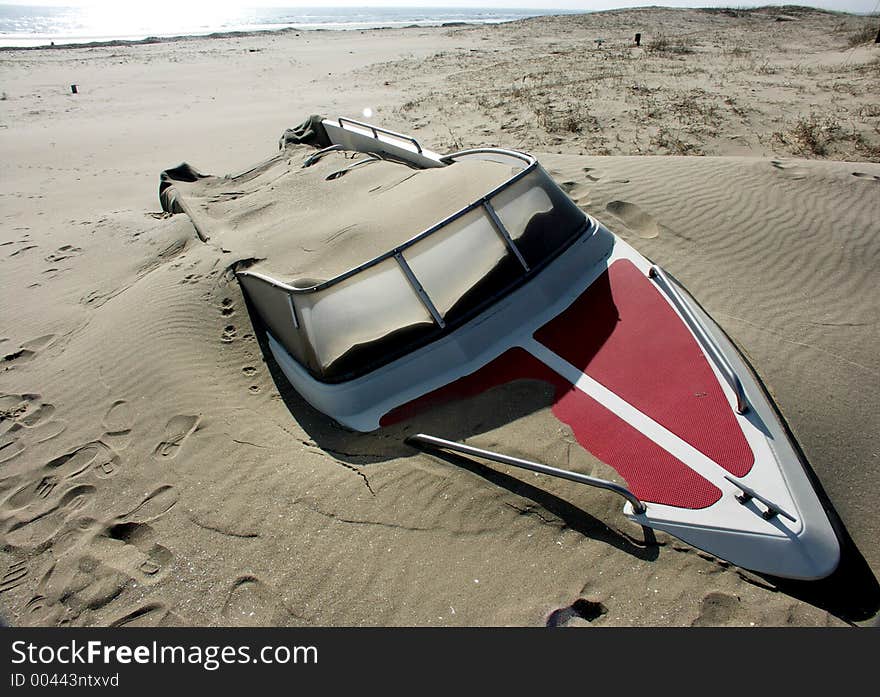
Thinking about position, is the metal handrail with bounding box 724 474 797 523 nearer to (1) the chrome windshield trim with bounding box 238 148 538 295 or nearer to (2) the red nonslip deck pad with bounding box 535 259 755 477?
(2) the red nonslip deck pad with bounding box 535 259 755 477

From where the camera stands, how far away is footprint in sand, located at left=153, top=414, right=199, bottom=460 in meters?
3.55

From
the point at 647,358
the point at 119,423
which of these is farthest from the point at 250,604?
the point at 647,358

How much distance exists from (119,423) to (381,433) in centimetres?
199

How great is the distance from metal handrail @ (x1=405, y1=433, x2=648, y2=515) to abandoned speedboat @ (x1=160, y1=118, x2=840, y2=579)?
0.5 inches

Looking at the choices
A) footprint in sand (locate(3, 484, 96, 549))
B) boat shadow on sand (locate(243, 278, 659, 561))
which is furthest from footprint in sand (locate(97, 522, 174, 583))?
boat shadow on sand (locate(243, 278, 659, 561))

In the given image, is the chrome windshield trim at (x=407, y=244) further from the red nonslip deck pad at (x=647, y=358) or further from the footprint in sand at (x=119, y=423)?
the footprint in sand at (x=119, y=423)

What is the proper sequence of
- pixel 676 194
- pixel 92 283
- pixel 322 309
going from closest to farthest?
pixel 322 309 < pixel 92 283 < pixel 676 194

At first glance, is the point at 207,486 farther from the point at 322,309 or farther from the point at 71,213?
the point at 71,213

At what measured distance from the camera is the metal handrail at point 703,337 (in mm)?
3125

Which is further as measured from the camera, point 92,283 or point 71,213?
point 71,213

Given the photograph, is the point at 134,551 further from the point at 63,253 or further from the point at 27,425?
the point at 63,253
